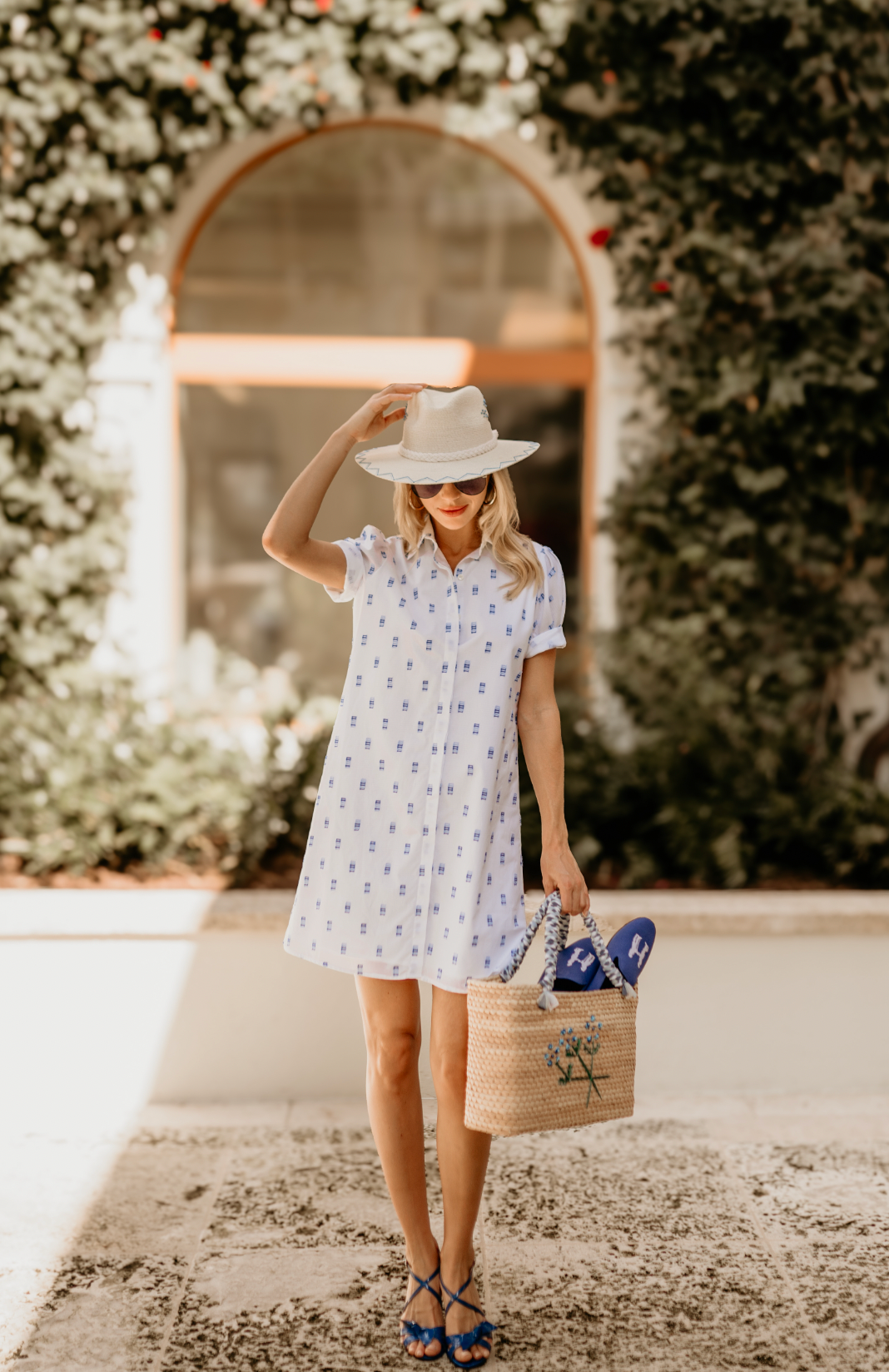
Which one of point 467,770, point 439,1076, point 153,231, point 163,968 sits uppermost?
point 153,231

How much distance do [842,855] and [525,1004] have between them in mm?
2431

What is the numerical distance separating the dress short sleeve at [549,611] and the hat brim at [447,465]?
0.65ft

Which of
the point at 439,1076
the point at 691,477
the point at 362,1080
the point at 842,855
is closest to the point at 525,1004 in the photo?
the point at 439,1076

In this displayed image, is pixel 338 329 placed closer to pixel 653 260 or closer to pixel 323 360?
pixel 323 360

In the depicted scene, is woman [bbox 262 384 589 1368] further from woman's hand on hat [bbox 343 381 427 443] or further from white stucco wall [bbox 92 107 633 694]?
white stucco wall [bbox 92 107 633 694]

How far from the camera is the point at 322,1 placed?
4707 millimetres

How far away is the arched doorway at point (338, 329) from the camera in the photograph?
5.40 meters

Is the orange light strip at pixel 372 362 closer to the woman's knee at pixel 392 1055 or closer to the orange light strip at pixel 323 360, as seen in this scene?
the orange light strip at pixel 323 360

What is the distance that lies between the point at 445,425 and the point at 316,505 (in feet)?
0.90

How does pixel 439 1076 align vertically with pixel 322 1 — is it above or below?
below

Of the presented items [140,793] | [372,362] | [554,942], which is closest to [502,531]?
[554,942]

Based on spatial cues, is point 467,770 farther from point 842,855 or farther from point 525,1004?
point 842,855

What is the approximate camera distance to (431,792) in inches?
89.4

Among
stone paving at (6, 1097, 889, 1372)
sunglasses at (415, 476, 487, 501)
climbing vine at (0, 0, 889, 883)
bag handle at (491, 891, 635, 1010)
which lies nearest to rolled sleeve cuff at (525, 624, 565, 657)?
sunglasses at (415, 476, 487, 501)
